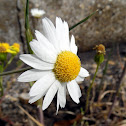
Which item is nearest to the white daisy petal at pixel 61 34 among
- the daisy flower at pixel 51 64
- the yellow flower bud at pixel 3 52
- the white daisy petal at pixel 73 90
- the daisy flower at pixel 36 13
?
the daisy flower at pixel 51 64

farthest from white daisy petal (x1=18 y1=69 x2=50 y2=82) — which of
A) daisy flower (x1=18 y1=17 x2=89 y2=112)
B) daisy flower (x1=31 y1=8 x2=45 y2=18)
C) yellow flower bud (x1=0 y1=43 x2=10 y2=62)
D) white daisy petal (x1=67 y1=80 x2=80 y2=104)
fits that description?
daisy flower (x1=31 y1=8 x2=45 y2=18)

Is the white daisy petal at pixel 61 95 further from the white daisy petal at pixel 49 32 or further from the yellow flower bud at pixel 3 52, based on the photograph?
the yellow flower bud at pixel 3 52

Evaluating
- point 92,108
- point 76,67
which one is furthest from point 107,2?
point 76,67

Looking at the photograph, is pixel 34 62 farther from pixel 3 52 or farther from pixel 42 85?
pixel 3 52

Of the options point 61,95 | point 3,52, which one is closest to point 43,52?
point 61,95

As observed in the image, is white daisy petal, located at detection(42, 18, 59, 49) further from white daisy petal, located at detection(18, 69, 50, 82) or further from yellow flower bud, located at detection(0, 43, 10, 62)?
yellow flower bud, located at detection(0, 43, 10, 62)

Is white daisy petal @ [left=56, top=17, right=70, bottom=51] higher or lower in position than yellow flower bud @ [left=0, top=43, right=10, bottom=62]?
higher
